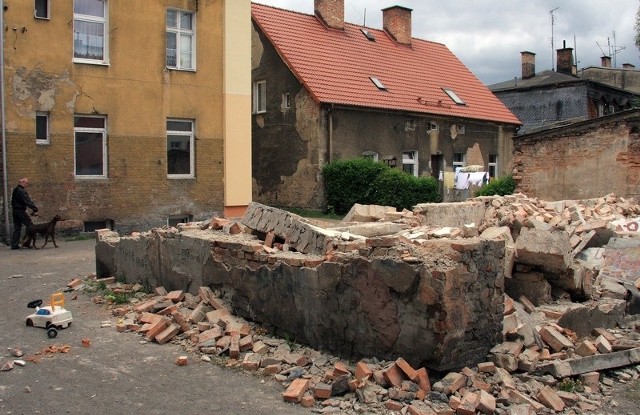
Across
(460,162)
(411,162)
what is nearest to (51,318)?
(411,162)

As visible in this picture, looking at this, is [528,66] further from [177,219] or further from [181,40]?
[177,219]

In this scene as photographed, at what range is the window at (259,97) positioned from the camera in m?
25.5

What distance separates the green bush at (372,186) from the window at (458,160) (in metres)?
5.37

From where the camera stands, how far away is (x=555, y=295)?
8320mm

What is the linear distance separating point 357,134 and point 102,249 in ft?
48.1

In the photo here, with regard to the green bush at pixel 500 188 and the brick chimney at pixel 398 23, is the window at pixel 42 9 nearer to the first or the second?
the green bush at pixel 500 188

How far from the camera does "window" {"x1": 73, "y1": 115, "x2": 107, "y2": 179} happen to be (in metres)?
16.7

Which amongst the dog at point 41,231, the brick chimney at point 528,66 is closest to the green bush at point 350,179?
the dog at point 41,231

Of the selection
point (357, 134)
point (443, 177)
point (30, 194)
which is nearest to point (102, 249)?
point (30, 194)

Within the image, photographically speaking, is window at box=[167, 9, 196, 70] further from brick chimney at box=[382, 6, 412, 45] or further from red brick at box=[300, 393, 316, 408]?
brick chimney at box=[382, 6, 412, 45]

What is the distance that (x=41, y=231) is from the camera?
1488cm

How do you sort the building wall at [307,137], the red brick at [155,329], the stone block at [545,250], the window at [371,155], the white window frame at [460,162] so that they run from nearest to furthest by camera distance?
1. the red brick at [155,329]
2. the stone block at [545,250]
3. the building wall at [307,137]
4. the window at [371,155]
5. the white window frame at [460,162]

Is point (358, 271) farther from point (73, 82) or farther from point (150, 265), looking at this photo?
point (73, 82)

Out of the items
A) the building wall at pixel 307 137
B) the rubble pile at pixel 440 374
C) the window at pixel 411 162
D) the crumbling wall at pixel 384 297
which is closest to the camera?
the rubble pile at pixel 440 374
